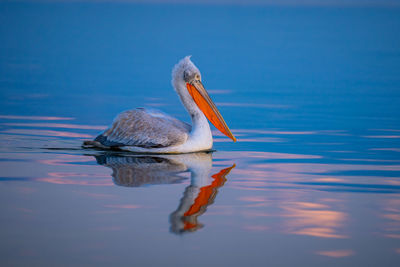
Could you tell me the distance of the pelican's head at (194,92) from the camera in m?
7.63

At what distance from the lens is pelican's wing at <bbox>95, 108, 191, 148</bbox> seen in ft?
23.2

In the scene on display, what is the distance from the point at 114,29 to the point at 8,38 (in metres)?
9.63

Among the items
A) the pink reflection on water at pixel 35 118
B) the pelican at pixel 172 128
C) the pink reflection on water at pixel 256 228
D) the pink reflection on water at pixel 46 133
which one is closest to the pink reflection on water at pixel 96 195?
the pink reflection on water at pixel 256 228

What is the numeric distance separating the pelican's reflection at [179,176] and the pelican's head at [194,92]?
613mm

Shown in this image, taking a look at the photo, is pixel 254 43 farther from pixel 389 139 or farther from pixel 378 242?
pixel 378 242

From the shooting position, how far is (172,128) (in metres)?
7.12

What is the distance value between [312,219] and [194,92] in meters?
3.16

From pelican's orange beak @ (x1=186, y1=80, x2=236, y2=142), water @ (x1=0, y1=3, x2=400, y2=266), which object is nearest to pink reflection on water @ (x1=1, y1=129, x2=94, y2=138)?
water @ (x1=0, y1=3, x2=400, y2=266)

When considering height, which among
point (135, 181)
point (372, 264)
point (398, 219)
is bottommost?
point (372, 264)

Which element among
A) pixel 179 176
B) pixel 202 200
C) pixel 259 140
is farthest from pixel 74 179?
pixel 259 140

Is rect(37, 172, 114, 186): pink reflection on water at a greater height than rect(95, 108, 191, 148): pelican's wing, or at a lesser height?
lesser

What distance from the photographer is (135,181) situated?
227 inches

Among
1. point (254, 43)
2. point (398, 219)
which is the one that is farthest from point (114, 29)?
point (398, 219)

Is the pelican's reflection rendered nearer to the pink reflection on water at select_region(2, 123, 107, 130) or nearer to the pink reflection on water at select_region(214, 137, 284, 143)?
the pink reflection on water at select_region(214, 137, 284, 143)
